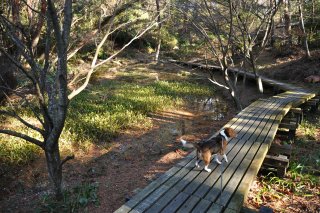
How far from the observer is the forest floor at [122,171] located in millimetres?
5996

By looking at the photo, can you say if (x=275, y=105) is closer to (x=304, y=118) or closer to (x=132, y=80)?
(x=304, y=118)

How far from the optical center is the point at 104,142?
9.78 meters

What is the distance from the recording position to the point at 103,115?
11.6 meters

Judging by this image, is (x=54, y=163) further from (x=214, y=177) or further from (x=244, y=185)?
(x=244, y=185)

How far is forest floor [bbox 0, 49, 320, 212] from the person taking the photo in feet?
19.7

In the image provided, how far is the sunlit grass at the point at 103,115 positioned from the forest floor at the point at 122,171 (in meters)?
0.39

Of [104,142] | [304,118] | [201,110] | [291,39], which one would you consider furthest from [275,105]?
[291,39]

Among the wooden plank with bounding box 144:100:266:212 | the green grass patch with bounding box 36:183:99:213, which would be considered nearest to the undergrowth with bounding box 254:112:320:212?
the wooden plank with bounding box 144:100:266:212

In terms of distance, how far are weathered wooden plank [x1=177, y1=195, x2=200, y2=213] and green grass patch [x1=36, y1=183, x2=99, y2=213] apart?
287 cm

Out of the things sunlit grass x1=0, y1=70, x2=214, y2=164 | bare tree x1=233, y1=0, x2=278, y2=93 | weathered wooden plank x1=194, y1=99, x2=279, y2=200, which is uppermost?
bare tree x1=233, y1=0, x2=278, y2=93

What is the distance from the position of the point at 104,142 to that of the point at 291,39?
Answer: 65.5 feet

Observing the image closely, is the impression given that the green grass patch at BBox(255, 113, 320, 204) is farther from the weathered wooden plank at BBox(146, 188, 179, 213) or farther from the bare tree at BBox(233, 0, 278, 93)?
the bare tree at BBox(233, 0, 278, 93)

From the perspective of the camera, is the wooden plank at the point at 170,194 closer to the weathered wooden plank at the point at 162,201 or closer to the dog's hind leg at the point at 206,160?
the weathered wooden plank at the point at 162,201

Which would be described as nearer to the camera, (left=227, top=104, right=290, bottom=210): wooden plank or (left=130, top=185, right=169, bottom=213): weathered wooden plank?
(left=130, top=185, right=169, bottom=213): weathered wooden plank
